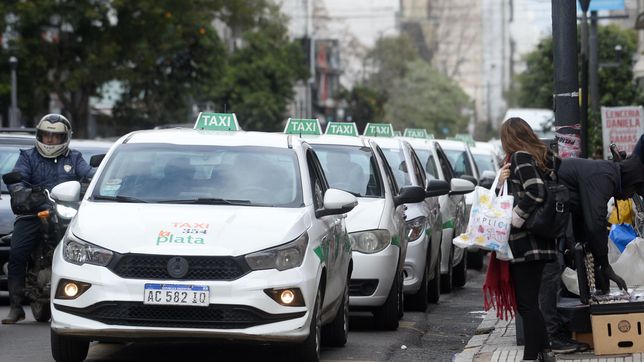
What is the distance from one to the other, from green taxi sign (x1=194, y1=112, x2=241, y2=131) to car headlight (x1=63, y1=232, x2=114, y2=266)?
8.05 feet

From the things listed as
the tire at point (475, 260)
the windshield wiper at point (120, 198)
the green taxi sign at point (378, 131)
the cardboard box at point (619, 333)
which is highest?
the green taxi sign at point (378, 131)

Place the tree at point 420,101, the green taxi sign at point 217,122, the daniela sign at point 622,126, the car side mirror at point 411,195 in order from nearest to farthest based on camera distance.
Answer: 1. the green taxi sign at point 217,122
2. the car side mirror at point 411,195
3. the daniela sign at point 622,126
4. the tree at point 420,101

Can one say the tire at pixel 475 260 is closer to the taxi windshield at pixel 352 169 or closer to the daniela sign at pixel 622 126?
the daniela sign at pixel 622 126

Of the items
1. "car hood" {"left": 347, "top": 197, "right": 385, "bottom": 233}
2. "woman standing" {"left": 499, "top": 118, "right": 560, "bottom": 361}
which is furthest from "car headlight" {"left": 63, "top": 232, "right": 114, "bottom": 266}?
"car hood" {"left": 347, "top": 197, "right": 385, "bottom": 233}

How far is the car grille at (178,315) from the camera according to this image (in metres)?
9.12

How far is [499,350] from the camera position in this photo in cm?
1092

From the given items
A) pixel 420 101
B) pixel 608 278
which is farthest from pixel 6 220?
pixel 420 101

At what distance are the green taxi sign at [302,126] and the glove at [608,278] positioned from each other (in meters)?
4.67

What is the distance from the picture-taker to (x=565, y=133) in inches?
469

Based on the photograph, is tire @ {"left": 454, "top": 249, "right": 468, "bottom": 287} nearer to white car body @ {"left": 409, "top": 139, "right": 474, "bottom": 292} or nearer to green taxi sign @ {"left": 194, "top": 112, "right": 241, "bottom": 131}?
white car body @ {"left": 409, "top": 139, "right": 474, "bottom": 292}

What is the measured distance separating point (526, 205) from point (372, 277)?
3.57 m

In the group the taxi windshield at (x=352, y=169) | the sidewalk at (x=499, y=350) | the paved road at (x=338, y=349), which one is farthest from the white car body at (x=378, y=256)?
the sidewalk at (x=499, y=350)

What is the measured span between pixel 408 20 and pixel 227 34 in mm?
73492

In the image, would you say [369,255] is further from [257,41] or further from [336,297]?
[257,41]
